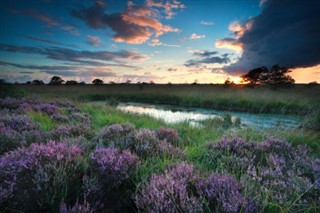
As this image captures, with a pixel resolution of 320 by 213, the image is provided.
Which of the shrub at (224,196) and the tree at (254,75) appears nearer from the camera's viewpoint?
the shrub at (224,196)

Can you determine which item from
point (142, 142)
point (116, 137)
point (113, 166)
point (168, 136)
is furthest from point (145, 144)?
point (113, 166)

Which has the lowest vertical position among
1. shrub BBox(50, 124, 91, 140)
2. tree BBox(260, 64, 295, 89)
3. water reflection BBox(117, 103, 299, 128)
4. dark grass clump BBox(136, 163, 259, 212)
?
water reflection BBox(117, 103, 299, 128)

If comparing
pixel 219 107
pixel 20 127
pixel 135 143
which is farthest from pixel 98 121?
pixel 219 107

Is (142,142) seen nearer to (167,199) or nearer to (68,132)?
(68,132)

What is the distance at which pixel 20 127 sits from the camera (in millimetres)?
4613

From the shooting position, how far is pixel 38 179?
190cm

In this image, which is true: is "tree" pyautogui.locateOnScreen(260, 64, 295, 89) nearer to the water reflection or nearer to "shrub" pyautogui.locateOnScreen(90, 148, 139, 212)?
the water reflection

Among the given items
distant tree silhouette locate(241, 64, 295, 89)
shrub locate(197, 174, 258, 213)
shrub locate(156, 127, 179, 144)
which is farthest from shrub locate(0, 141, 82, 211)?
distant tree silhouette locate(241, 64, 295, 89)

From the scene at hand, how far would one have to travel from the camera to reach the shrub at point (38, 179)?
1.81 m

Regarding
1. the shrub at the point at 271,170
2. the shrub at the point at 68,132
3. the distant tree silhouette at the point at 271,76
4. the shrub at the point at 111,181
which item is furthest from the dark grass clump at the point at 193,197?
the distant tree silhouette at the point at 271,76

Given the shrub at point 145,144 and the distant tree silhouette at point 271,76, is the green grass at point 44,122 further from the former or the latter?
the distant tree silhouette at point 271,76

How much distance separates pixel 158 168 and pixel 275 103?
18805 millimetres

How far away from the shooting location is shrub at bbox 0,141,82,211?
5.94 ft

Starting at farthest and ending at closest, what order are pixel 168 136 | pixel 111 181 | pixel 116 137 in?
pixel 168 136
pixel 116 137
pixel 111 181
